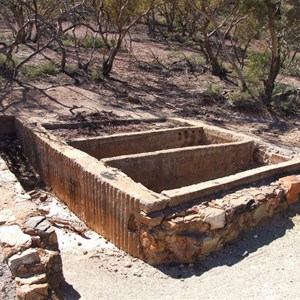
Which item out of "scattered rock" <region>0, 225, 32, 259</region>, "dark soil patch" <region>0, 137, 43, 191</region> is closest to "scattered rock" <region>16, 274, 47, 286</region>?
"scattered rock" <region>0, 225, 32, 259</region>

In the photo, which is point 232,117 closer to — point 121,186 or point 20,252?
point 121,186

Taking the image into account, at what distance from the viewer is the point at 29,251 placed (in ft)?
11.5

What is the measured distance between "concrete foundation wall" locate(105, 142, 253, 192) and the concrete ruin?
0.7 inches

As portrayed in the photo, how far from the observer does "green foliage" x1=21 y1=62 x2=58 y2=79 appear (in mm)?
11836

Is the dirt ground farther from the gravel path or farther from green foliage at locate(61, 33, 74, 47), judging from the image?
green foliage at locate(61, 33, 74, 47)

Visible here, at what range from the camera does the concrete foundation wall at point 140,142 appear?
7141 millimetres

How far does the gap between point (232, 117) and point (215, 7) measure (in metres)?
6.73

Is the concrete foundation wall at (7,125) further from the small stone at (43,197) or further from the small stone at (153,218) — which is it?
the small stone at (153,218)

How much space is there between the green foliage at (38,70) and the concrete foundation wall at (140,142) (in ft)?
17.9

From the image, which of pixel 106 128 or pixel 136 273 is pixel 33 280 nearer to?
pixel 136 273

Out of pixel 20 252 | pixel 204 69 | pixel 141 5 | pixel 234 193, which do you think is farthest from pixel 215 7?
pixel 20 252

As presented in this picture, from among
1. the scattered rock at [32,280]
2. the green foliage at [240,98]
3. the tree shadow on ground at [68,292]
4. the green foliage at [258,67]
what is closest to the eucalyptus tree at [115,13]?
the green foliage at [258,67]

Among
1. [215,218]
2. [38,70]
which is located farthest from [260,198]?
[38,70]

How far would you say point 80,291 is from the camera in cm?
420
